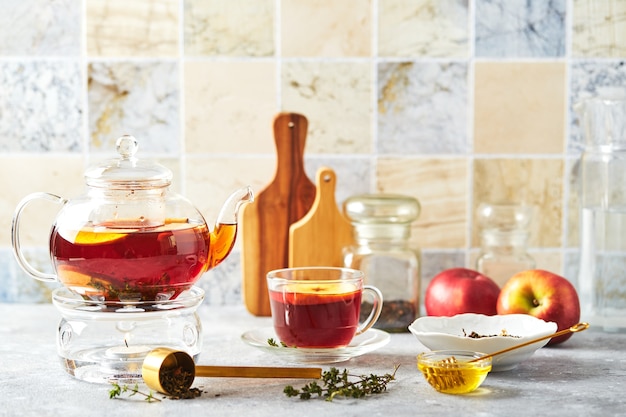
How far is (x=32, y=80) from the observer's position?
5.44ft

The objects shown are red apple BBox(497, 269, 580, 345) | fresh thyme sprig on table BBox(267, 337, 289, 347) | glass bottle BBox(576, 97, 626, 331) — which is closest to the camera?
fresh thyme sprig on table BBox(267, 337, 289, 347)

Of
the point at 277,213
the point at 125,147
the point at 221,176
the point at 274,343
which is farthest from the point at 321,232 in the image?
the point at 125,147

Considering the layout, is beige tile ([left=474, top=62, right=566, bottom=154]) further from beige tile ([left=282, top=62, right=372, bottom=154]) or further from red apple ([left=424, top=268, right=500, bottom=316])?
red apple ([left=424, top=268, right=500, bottom=316])

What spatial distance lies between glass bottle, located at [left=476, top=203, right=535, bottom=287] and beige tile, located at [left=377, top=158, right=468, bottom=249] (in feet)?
0.25

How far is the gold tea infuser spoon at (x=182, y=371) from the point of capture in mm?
1037

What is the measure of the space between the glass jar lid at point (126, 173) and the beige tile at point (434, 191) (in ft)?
1.98

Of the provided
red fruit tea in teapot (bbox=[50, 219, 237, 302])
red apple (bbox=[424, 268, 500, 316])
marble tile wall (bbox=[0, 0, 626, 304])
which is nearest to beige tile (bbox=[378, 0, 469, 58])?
marble tile wall (bbox=[0, 0, 626, 304])

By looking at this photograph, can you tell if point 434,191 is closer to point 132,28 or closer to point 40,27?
point 132,28

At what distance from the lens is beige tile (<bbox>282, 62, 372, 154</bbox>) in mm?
1646

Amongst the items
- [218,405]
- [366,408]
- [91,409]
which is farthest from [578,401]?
[91,409]

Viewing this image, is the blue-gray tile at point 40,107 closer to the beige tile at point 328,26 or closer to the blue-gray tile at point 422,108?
the beige tile at point 328,26

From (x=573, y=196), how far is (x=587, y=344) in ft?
1.28

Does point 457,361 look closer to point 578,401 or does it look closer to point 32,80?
point 578,401

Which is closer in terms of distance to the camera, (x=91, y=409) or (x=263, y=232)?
(x=91, y=409)
